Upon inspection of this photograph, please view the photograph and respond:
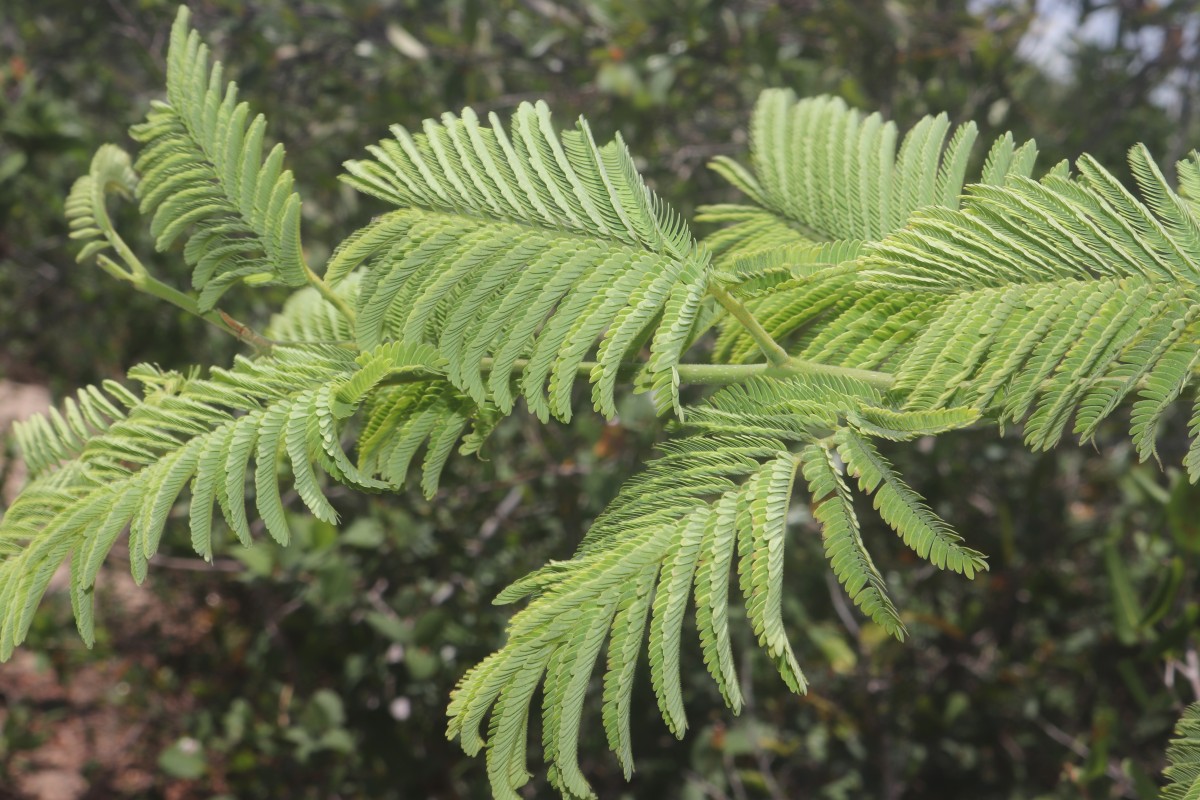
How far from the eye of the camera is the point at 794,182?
118 cm

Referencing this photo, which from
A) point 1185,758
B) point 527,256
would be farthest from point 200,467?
point 1185,758

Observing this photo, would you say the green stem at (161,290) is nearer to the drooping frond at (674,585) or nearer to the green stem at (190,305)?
the green stem at (190,305)

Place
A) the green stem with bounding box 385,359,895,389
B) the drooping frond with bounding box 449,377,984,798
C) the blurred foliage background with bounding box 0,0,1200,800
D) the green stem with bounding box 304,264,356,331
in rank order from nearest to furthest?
the drooping frond with bounding box 449,377,984,798
the green stem with bounding box 385,359,895,389
the green stem with bounding box 304,264,356,331
the blurred foliage background with bounding box 0,0,1200,800

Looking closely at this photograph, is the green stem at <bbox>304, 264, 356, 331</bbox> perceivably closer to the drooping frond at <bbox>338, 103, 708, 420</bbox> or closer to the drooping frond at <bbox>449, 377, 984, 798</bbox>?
the drooping frond at <bbox>338, 103, 708, 420</bbox>

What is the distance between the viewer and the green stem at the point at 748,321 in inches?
34.1

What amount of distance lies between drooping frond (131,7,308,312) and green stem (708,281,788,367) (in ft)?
1.50

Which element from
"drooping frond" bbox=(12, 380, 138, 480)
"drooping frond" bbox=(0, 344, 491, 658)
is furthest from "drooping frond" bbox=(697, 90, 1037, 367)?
"drooping frond" bbox=(12, 380, 138, 480)

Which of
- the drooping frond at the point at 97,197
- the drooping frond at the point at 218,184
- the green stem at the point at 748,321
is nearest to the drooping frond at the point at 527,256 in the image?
the green stem at the point at 748,321

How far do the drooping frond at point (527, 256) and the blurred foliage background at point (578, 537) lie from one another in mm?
1658

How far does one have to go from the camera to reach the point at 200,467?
904mm

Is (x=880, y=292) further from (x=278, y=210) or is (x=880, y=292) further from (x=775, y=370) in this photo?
(x=278, y=210)

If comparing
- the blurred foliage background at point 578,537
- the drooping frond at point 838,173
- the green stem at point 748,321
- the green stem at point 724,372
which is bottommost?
the blurred foliage background at point 578,537

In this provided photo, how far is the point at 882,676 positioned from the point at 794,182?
2.16 metres

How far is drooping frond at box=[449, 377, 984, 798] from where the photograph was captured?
797 mm
